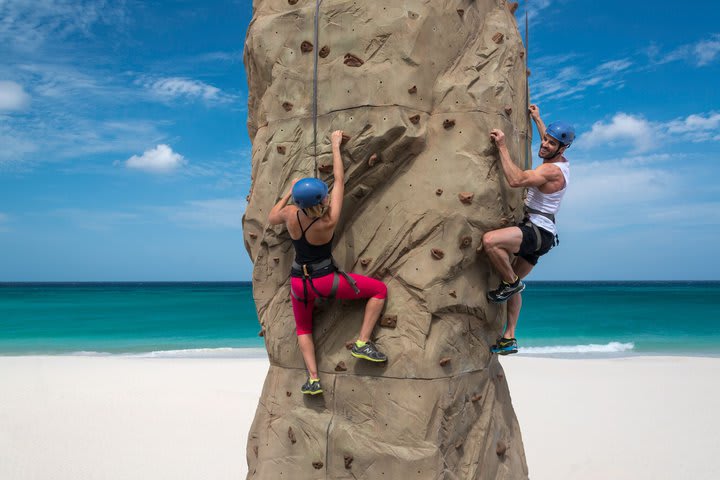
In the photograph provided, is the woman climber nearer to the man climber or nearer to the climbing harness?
the climbing harness

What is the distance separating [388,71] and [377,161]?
65cm

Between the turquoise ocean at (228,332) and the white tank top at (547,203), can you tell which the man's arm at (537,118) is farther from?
the turquoise ocean at (228,332)

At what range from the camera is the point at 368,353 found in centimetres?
400

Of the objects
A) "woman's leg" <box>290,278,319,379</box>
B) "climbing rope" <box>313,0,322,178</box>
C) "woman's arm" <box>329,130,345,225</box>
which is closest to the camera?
"woman's arm" <box>329,130,345,225</box>

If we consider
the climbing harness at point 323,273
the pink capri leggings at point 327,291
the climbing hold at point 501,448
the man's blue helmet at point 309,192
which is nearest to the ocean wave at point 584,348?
the climbing hold at point 501,448

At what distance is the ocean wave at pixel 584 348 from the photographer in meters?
20.0

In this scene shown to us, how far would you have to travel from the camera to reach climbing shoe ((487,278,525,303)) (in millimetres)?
4238

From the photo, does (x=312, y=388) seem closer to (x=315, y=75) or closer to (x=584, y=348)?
(x=315, y=75)

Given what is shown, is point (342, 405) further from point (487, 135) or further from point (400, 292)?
point (487, 135)

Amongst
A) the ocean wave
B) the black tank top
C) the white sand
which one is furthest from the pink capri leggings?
the ocean wave

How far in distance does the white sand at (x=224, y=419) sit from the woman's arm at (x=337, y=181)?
504 centimetres

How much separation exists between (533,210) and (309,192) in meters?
1.74

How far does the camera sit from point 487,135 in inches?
167

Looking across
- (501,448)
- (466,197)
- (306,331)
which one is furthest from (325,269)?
(501,448)
